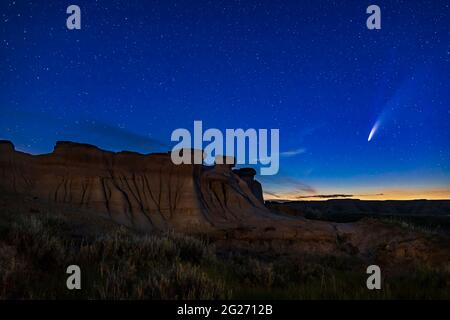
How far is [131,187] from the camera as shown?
40094 mm

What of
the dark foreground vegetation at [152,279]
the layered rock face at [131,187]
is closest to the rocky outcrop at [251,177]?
the layered rock face at [131,187]

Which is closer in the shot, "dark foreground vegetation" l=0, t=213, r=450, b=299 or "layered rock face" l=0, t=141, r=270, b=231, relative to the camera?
"dark foreground vegetation" l=0, t=213, r=450, b=299

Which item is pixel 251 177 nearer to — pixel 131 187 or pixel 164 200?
pixel 164 200

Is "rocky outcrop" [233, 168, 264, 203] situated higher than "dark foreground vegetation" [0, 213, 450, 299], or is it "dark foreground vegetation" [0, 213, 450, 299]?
"rocky outcrop" [233, 168, 264, 203]

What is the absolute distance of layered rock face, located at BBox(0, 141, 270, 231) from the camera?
3575 cm

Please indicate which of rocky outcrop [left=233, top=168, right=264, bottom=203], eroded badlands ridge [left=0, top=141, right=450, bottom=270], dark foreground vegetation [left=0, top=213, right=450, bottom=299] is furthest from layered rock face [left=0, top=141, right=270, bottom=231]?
dark foreground vegetation [left=0, top=213, right=450, bottom=299]

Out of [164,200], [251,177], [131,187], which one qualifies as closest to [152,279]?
[164,200]

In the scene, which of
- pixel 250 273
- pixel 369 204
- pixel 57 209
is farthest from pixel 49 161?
pixel 369 204

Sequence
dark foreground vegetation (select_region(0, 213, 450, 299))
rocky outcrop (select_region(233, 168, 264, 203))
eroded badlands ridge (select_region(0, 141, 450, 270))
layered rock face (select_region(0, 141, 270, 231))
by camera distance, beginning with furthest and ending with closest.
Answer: rocky outcrop (select_region(233, 168, 264, 203)), layered rock face (select_region(0, 141, 270, 231)), eroded badlands ridge (select_region(0, 141, 450, 270)), dark foreground vegetation (select_region(0, 213, 450, 299))

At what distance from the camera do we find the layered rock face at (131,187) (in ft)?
117

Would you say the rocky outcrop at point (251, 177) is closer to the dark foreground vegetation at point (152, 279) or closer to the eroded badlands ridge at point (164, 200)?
the eroded badlands ridge at point (164, 200)

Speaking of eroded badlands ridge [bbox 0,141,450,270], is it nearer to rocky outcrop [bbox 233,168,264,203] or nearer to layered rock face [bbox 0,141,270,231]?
layered rock face [bbox 0,141,270,231]

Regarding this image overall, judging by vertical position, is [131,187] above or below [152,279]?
above

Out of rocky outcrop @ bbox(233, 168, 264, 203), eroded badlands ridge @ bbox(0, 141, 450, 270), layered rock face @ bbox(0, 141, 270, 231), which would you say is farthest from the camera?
rocky outcrop @ bbox(233, 168, 264, 203)
